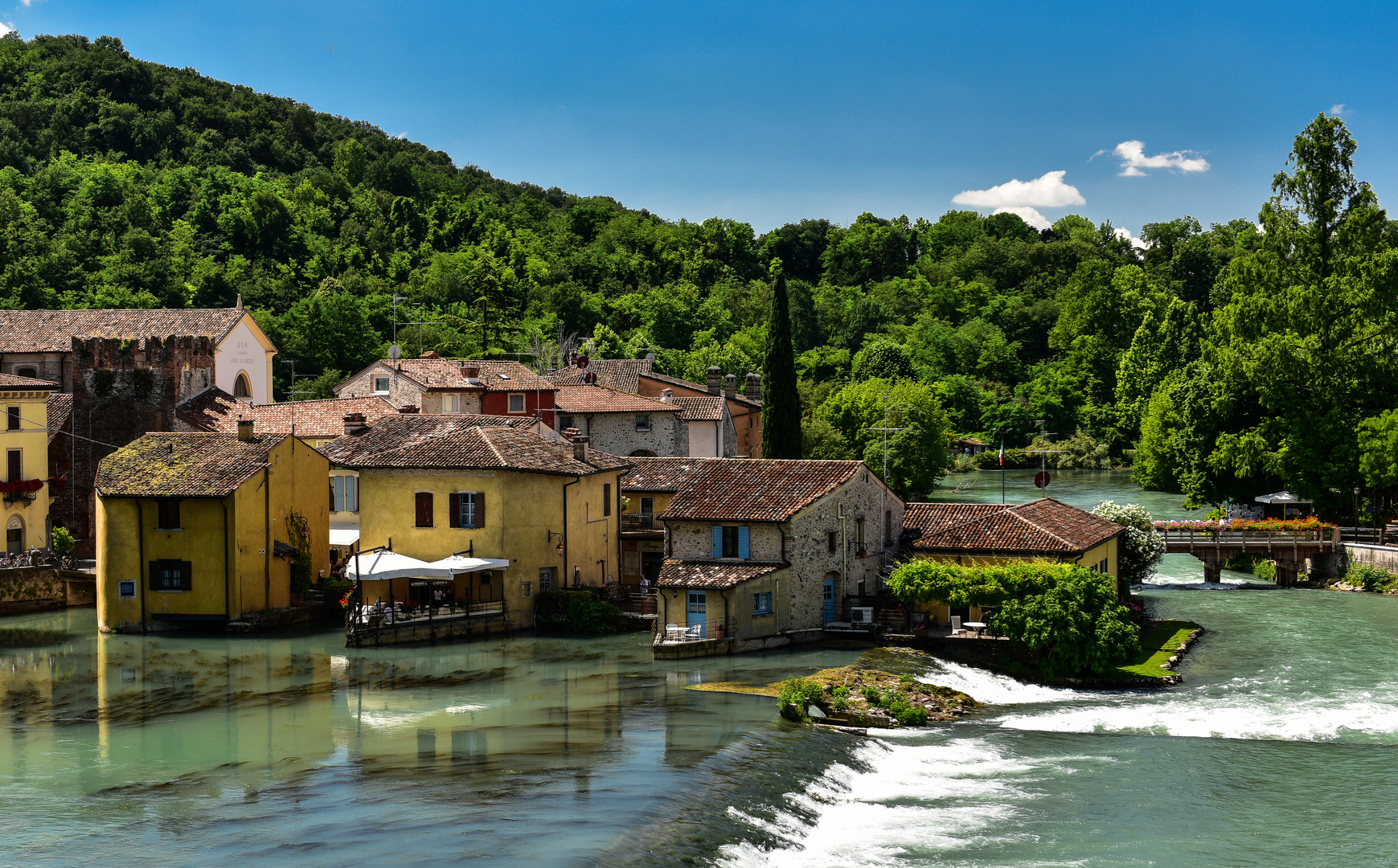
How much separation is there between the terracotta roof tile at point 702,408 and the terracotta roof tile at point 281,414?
14.9m

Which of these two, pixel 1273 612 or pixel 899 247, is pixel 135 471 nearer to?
pixel 1273 612

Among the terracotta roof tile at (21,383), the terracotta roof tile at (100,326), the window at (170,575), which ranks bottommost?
the window at (170,575)

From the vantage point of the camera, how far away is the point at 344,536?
48156mm

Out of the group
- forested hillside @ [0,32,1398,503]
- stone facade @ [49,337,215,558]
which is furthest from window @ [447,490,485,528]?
forested hillside @ [0,32,1398,503]

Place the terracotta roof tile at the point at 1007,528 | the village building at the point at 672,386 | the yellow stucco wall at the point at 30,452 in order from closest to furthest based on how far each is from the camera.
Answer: the terracotta roof tile at the point at 1007,528 < the yellow stucco wall at the point at 30,452 < the village building at the point at 672,386

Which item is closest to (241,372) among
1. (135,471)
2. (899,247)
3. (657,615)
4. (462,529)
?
(135,471)

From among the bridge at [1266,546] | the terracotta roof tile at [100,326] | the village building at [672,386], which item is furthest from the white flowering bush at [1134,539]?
the terracotta roof tile at [100,326]

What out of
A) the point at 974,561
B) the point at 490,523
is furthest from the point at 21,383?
the point at 974,561

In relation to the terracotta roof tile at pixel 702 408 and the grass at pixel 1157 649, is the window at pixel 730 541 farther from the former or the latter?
the terracotta roof tile at pixel 702 408

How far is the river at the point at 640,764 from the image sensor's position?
2138cm

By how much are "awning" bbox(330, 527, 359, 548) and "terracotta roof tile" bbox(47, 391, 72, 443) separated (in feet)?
47.5

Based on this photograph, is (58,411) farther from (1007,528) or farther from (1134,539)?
(1134,539)

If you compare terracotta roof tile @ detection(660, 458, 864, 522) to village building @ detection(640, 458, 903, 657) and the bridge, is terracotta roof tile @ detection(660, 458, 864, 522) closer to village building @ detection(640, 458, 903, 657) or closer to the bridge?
village building @ detection(640, 458, 903, 657)

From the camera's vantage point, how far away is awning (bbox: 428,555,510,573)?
40.4 meters
